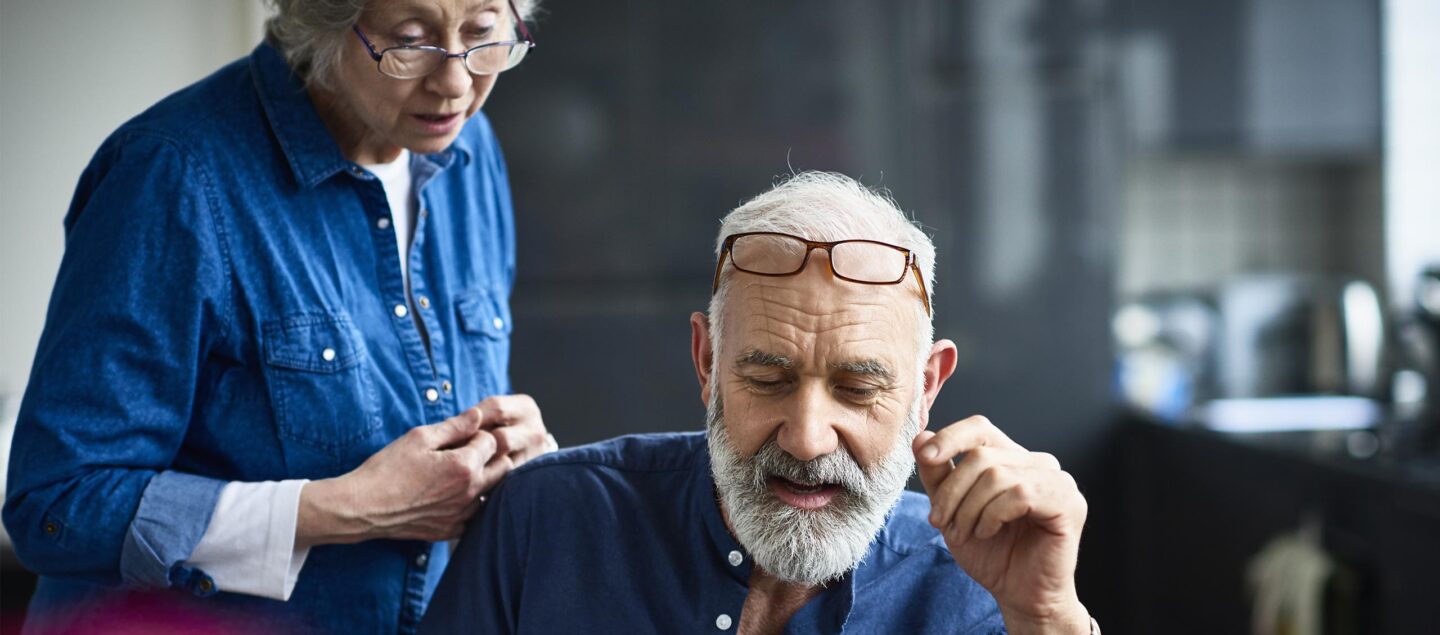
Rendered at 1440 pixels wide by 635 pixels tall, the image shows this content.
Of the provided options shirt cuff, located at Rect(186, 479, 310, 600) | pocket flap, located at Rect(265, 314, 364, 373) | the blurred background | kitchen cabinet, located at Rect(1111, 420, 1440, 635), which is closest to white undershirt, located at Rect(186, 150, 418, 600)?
shirt cuff, located at Rect(186, 479, 310, 600)

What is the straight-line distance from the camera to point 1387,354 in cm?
465

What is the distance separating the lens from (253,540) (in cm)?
140

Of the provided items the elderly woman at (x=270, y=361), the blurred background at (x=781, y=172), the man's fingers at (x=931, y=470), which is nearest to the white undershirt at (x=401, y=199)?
the elderly woman at (x=270, y=361)

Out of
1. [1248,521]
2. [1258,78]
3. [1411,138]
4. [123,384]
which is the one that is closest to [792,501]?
[123,384]

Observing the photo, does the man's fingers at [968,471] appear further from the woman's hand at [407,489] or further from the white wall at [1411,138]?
the white wall at [1411,138]

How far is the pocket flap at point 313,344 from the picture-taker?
1.45 m

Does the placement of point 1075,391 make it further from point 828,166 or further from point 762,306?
point 762,306

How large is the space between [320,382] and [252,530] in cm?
19

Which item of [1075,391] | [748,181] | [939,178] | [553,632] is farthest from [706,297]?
[553,632]

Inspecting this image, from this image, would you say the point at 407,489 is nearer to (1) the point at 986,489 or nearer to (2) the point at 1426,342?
(1) the point at 986,489

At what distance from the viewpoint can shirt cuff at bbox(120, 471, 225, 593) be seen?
1.35 m

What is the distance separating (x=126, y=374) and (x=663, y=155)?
110 inches

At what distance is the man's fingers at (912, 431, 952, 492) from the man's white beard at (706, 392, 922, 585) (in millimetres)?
133

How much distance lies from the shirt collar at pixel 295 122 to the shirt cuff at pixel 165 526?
39cm
